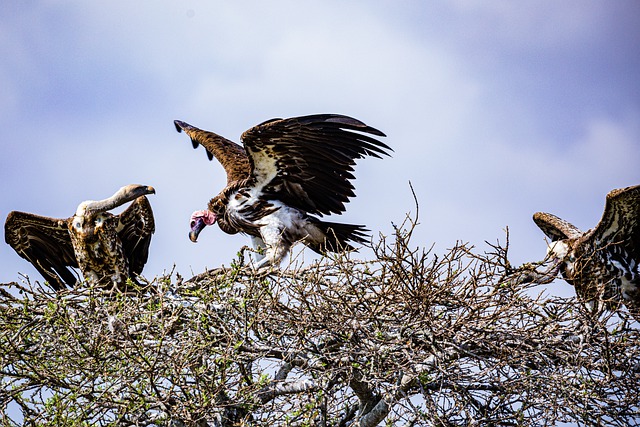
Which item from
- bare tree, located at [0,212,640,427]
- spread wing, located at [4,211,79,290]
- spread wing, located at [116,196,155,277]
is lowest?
bare tree, located at [0,212,640,427]

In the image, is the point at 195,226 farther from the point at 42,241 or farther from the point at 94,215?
the point at 42,241

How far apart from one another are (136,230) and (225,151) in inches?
45.6

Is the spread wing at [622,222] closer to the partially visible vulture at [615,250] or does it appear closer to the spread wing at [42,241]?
the partially visible vulture at [615,250]

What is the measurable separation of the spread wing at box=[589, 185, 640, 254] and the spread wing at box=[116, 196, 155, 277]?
3651 mm

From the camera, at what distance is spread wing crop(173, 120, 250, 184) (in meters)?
8.22

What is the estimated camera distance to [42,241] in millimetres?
8133

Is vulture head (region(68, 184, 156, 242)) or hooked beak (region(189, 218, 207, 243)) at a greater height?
vulture head (region(68, 184, 156, 242))

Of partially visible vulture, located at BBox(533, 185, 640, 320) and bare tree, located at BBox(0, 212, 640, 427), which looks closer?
bare tree, located at BBox(0, 212, 640, 427)

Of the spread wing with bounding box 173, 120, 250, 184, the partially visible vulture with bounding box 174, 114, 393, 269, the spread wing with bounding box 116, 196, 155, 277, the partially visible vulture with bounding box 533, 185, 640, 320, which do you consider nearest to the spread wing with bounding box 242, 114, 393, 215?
the partially visible vulture with bounding box 174, 114, 393, 269

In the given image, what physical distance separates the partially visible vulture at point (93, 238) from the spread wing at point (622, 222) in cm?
369

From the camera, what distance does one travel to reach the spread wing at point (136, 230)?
7836 millimetres

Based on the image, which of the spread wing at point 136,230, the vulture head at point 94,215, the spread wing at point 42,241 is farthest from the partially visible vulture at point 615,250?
the spread wing at point 42,241

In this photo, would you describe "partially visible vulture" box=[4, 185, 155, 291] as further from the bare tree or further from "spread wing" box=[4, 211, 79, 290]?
the bare tree

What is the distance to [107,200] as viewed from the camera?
7.69 m
